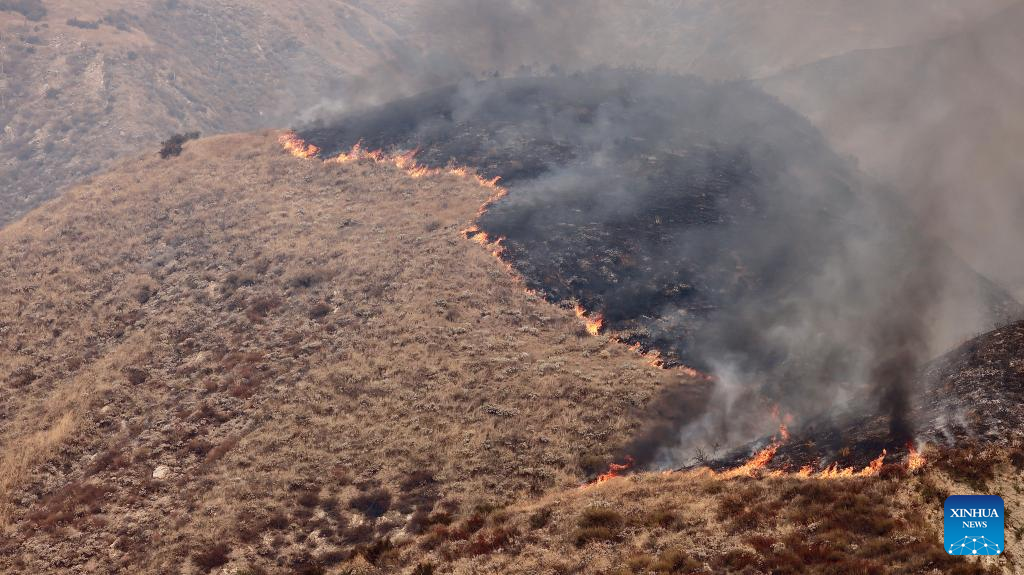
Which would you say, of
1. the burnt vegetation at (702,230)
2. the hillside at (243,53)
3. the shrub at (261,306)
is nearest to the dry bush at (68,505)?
the shrub at (261,306)

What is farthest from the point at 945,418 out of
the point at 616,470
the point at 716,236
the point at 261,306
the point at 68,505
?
the point at 261,306

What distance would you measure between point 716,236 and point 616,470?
23182 mm

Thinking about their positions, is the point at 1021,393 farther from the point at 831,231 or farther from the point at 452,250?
the point at 452,250

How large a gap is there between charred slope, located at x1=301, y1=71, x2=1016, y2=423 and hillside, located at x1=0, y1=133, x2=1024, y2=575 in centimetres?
382

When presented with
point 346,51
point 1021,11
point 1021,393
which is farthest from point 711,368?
Answer: point 346,51

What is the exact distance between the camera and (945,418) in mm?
19281

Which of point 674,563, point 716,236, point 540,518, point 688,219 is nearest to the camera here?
point 674,563

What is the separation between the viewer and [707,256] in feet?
130

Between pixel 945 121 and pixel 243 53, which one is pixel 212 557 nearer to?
pixel 945 121

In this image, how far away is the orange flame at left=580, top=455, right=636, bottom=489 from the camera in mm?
23375

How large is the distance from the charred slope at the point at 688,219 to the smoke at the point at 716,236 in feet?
0.51

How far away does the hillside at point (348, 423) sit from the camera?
16766mm

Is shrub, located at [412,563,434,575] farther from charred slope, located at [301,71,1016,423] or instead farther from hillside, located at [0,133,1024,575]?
charred slope, located at [301,71,1016,423]

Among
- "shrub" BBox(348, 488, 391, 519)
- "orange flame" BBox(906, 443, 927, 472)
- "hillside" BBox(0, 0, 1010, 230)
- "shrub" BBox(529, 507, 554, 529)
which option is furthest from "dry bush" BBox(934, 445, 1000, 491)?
"hillside" BBox(0, 0, 1010, 230)
